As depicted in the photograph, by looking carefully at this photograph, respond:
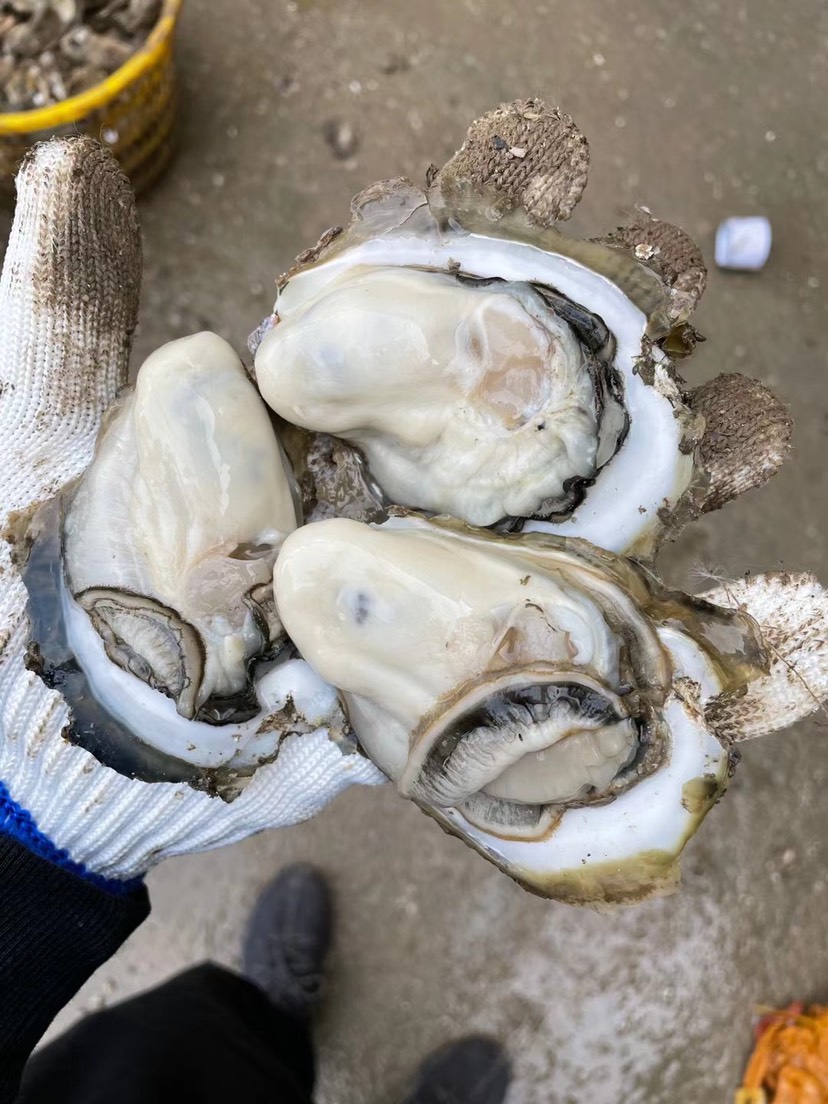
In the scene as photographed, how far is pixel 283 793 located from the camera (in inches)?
46.2

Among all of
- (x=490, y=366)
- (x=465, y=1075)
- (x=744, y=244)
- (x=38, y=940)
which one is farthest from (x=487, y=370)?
(x=465, y=1075)

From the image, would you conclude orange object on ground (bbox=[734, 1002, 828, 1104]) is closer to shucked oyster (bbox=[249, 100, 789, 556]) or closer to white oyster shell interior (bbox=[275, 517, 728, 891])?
white oyster shell interior (bbox=[275, 517, 728, 891])

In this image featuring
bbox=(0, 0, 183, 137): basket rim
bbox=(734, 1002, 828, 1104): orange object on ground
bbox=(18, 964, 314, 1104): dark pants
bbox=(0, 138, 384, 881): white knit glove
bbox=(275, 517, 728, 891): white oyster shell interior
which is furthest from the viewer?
bbox=(734, 1002, 828, 1104): orange object on ground

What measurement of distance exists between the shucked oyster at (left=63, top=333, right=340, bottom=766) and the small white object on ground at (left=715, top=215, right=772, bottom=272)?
58.9 inches

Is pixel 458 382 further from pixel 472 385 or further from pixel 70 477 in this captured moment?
pixel 70 477

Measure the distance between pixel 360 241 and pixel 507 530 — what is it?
1.25ft

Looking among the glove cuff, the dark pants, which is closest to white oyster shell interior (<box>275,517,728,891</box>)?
the glove cuff

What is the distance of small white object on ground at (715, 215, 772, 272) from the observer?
1.97 m

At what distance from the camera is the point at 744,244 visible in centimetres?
197

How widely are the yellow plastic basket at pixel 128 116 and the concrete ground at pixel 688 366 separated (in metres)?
0.13

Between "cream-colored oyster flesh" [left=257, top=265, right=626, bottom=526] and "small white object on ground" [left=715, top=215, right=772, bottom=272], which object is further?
"small white object on ground" [left=715, top=215, right=772, bottom=272]

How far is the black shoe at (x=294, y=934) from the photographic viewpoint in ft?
6.17

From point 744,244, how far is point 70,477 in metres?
1.62

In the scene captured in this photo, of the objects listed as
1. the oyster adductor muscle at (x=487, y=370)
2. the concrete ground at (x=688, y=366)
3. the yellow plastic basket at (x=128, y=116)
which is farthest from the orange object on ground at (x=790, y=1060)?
the yellow plastic basket at (x=128, y=116)
